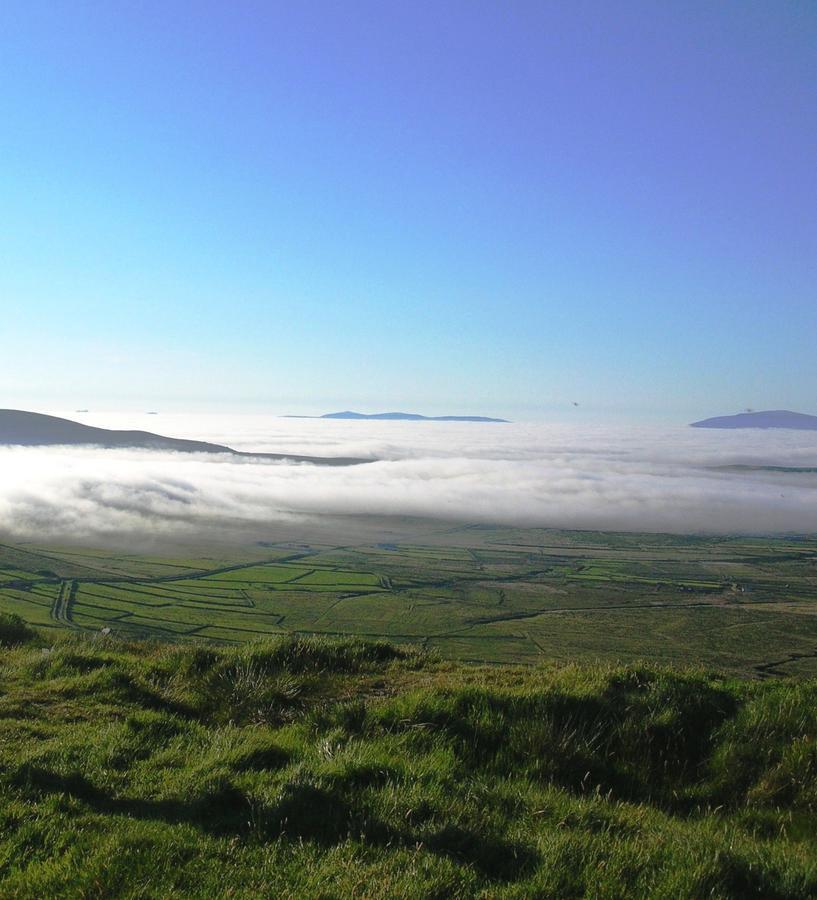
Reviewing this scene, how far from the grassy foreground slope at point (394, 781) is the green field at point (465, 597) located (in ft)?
54.2

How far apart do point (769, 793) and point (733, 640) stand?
36.5 m

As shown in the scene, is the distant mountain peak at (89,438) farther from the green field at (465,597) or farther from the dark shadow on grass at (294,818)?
the dark shadow on grass at (294,818)

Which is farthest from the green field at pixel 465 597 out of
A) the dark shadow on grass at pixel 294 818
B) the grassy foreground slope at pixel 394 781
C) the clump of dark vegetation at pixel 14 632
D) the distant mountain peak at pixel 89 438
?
the distant mountain peak at pixel 89 438

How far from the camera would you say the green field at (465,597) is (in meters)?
36.8

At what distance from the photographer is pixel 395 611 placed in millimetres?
46594

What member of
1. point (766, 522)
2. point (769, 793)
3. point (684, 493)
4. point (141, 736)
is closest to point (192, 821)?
point (141, 736)

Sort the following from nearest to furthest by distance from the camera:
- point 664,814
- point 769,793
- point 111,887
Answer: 1. point 111,887
2. point 664,814
3. point 769,793

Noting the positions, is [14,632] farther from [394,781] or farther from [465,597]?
[465,597]

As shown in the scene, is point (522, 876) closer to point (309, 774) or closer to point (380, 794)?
point (380, 794)

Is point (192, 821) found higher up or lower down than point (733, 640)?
higher up

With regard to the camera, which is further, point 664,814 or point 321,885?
point 664,814

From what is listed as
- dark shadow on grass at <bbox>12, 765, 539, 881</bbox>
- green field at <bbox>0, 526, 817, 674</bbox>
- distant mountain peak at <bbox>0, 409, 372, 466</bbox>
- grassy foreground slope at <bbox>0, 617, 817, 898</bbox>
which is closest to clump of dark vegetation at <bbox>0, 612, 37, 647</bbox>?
grassy foreground slope at <bbox>0, 617, 817, 898</bbox>

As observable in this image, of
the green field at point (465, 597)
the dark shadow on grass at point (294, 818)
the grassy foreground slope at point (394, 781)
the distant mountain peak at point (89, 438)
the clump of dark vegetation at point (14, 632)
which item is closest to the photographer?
the grassy foreground slope at point (394, 781)

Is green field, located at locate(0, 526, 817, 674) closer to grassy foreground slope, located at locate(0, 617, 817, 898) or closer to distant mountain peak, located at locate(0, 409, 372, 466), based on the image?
grassy foreground slope, located at locate(0, 617, 817, 898)
